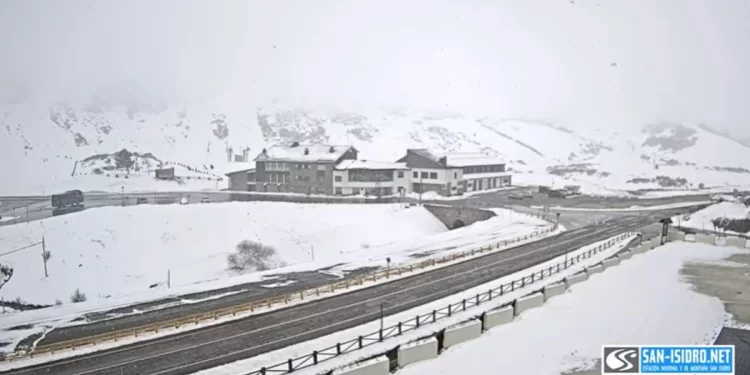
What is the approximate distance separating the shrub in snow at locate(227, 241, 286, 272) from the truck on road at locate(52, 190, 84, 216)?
19123mm

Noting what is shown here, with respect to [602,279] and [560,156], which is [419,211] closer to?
[602,279]

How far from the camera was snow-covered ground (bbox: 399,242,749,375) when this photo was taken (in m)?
16.0

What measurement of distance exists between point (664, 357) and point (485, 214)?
4042cm

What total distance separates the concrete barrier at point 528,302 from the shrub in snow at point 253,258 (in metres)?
24.6

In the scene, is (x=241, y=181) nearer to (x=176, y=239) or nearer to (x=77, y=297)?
(x=176, y=239)

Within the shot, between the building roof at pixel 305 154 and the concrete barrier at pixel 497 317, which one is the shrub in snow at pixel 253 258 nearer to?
the concrete barrier at pixel 497 317

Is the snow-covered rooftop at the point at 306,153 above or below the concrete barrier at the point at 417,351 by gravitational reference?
above

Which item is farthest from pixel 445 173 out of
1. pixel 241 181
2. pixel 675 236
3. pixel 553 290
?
pixel 553 290

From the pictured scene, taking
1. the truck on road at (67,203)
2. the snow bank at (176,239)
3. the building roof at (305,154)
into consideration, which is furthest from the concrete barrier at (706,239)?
the truck on road at (67,203)

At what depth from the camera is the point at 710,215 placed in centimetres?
4997

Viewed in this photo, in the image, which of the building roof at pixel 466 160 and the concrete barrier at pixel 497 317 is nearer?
the concrete barrier at pixel 497 317

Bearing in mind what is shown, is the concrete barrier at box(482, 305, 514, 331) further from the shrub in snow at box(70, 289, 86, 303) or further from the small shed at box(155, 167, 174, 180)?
the small shed at box(155, 167, 174, 180)

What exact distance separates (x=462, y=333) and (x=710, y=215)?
137 feet

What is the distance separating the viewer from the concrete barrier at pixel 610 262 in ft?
98.0
